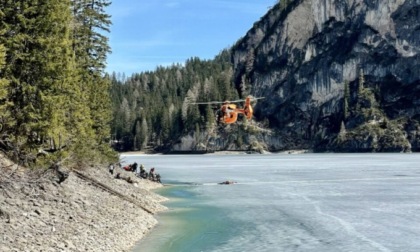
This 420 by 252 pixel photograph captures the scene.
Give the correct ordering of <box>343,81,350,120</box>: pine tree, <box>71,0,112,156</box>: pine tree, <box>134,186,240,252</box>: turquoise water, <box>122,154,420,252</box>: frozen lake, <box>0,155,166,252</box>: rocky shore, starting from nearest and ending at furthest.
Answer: <box>0,155,166,252</box>: rocky shore
<box>134,186,240,252</box>: turquoise water
<box>122,154,420,252</box>: frozen lake
<box>71,0,112,156</box>: pine tree
<box>343,81,350,120</box>: pine tree

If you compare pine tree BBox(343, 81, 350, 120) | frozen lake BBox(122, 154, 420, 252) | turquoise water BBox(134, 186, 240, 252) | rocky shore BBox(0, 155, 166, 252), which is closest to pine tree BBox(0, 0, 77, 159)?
rocky shore BBox(0, 155, 166, 252)

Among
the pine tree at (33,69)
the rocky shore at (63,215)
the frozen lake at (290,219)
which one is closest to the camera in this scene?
the rocky shore at (63,215)

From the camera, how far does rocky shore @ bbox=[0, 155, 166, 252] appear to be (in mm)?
17672

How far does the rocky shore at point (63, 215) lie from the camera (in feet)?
58.0

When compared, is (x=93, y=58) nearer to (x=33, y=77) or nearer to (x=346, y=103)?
(x=33, y=77)

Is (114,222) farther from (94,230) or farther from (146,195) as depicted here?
(146,195)

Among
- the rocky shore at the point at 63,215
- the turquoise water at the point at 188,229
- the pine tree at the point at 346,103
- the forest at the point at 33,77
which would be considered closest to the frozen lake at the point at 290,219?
the turquoise water at the point at 188,229

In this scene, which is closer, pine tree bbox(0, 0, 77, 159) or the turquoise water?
the turquoise water

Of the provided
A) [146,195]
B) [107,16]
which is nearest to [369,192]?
[146,195]

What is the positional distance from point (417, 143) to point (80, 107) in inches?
6652

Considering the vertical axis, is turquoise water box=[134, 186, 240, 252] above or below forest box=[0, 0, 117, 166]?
below

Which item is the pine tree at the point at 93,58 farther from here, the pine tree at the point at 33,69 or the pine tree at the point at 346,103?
the pine tree at the point at 346,103

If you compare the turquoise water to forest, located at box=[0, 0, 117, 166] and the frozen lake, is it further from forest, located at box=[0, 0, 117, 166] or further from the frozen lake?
forest, located at box=[0, 0, 117, 166]

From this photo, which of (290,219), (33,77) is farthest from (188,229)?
(33,77)
